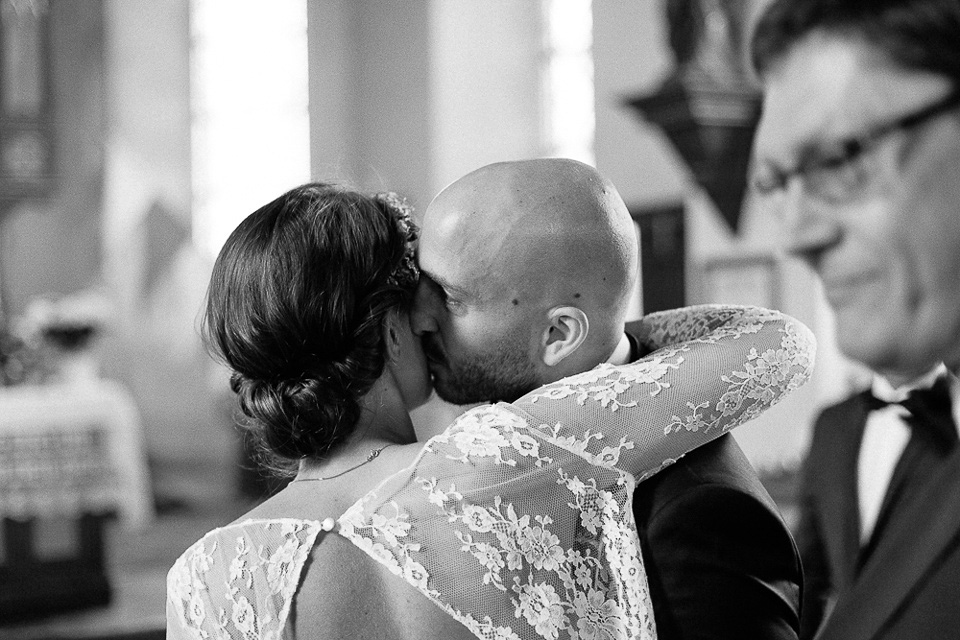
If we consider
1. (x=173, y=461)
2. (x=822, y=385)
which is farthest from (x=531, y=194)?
(x=173, y=461)

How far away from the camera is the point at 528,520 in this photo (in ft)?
5.35

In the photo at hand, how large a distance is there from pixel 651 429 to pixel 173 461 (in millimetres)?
10460

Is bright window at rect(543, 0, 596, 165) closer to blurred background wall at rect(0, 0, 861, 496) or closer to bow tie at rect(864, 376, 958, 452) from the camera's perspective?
blurred background wall at rect(0, 0, 861, 496)

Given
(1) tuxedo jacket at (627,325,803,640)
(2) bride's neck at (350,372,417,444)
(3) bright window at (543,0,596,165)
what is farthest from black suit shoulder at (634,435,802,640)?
(3) bright window at (543,0,596,165)

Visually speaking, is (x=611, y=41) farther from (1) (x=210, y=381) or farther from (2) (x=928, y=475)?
(2) (x=928, y=475)

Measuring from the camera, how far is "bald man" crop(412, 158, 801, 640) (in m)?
1.56

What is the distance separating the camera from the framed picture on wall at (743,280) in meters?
7.49

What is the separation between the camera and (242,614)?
5.36 feet

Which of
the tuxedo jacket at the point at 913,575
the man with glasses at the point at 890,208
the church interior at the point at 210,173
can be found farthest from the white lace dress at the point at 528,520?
the church interior at the point at 210,173

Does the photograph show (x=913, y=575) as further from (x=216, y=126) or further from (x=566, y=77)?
(x=216, y=126)

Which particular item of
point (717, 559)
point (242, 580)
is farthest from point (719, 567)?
point (242, 580)

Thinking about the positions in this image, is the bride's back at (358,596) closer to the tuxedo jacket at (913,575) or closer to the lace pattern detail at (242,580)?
the lace pattern detail at (242,580)

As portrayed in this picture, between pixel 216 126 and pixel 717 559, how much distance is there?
38.8 ft

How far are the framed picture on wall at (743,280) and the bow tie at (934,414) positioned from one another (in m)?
6.79
